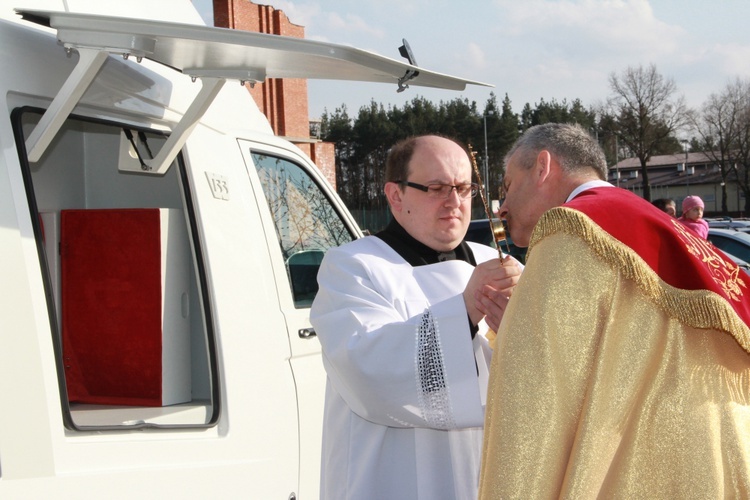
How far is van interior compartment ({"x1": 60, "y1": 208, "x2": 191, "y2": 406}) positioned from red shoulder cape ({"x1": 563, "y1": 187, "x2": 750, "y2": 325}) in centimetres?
182

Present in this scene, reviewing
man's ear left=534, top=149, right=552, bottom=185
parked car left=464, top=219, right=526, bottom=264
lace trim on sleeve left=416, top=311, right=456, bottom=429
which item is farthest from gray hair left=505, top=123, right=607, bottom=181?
parked car left=464, top=219, right=526, bottom=264

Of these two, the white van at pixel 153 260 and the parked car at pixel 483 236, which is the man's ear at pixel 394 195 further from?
the parked car at pixel 483 236

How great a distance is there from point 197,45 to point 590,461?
1.55 m

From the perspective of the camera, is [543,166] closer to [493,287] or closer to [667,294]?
[493,287]

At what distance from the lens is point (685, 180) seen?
299 feet

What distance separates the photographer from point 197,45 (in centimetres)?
246

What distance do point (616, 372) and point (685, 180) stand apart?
313ft

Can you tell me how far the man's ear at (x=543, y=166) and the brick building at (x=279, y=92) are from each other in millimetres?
19502

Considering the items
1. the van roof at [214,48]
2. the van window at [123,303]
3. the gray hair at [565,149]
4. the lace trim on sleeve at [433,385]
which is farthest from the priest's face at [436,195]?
the van window at [123,303]

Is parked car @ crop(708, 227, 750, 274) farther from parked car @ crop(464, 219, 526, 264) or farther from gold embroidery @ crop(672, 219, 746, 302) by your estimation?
gold embroidery @ crop(672, 219, 746, 302)

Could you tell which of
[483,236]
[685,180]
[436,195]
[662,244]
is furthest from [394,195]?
[685,180]

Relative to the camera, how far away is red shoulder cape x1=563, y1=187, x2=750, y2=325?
76.6 inches

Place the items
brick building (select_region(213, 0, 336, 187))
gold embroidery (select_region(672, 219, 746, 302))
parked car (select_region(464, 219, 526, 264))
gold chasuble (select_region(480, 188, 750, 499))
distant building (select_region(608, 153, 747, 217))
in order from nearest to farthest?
gold chasuble (select_region(480, 188, 750, 499)) → gold embroidery (select_region(672, 219, 746, 302)) → parked car (select_region(464, 219, 526, 264)) → brick building (select_region(213, 0, 336, 187)) → distant building (select_region(608, 153, 747, 217))

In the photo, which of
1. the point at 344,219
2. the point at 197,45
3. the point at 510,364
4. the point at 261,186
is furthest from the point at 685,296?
the point at 344,219
